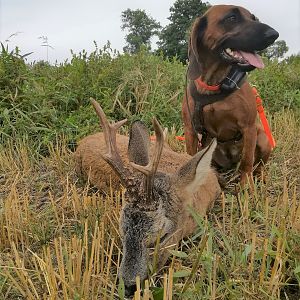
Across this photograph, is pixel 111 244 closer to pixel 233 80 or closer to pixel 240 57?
pixel 233 80

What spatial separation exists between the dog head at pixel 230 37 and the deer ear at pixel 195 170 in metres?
1.73

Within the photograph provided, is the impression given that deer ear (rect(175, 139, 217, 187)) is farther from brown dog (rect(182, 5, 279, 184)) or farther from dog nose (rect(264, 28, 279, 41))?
dog nose (rect(264, 28, 279, 41))

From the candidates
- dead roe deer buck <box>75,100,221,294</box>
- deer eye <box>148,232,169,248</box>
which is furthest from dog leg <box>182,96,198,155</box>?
deer eye <box>148,232,169,248</box>

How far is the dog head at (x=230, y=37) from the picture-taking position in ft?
15.6

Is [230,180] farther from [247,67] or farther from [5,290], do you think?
[5,290]

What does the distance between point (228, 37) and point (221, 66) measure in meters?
0.29

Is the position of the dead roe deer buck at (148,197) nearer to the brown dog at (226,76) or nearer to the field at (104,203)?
the field at (104,203)

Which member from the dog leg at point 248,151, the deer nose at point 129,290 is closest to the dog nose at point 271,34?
the dog leg at point 248,151

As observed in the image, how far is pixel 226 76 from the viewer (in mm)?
4828

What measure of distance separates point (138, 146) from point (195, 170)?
0.59 m

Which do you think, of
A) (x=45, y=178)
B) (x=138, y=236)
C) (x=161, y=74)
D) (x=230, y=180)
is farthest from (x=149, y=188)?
(x=161, y=74)

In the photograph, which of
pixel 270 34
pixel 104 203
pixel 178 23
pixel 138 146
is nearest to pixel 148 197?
pixel 138 146

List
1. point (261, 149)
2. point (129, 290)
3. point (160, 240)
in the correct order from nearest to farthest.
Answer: point (129, 290) → point (160, 240) → point (261, 149)

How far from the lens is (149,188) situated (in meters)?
3.05
